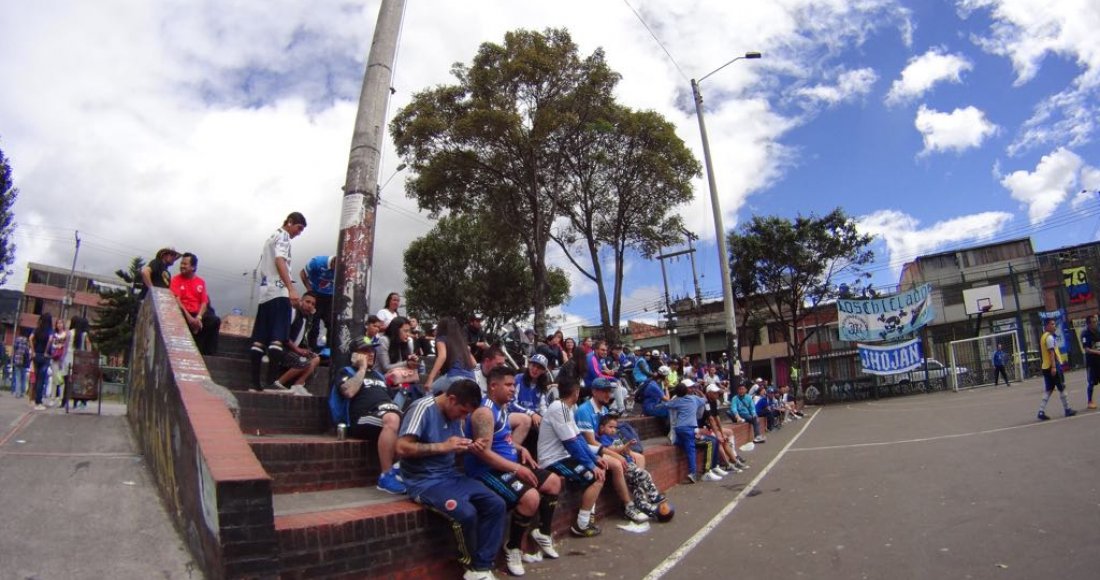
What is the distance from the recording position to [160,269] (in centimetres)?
698

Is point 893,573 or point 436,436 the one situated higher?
point 436,436

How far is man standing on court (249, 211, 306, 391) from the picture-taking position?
20.0ft

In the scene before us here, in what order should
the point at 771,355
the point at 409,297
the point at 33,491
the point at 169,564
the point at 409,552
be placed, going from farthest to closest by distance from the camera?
1. the point at 771,355
2. the point at 409,297
3. the point at 33,491
4. the point at 409,552
5. the point at 169,564

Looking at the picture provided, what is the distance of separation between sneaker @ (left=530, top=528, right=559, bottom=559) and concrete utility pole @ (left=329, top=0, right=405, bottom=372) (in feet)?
7.96

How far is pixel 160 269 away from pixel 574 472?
17.4 ft

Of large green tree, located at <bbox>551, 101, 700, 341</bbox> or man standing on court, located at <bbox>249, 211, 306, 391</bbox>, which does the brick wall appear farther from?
large green tree, located at <bbox>551, 101, 700, 341</bbox>

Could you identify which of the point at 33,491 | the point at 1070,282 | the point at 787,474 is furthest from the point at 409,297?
the point at 1070,282

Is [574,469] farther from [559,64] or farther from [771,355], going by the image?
[771,355]

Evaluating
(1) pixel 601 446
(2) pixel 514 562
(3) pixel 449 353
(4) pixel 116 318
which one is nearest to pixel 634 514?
(1) pixel 601 446

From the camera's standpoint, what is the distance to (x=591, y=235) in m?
20.1

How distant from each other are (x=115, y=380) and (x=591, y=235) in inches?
567

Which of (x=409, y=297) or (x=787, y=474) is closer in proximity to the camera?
(x=787, y=474)

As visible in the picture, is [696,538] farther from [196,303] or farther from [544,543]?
[196,303]

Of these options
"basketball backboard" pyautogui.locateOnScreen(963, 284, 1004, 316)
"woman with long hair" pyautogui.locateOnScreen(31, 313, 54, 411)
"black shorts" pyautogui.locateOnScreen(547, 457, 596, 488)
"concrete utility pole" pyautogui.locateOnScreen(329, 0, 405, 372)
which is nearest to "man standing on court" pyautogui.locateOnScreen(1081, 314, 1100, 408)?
"black shorts" pyautogui.locateOnScreen(547, 457, 596, 488)
